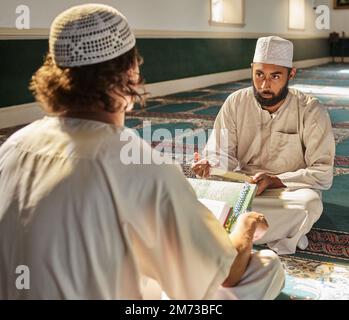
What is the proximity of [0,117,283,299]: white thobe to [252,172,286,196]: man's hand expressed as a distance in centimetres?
135

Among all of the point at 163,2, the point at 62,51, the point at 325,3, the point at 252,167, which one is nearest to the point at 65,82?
the point at 62,51

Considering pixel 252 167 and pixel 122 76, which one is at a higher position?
pixel 122 76

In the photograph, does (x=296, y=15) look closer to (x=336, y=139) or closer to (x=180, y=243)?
(x=336, y=139)

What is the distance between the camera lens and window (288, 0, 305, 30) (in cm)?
1443

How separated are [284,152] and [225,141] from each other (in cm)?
33

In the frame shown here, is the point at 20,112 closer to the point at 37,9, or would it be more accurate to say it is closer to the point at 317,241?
the point at 37,9

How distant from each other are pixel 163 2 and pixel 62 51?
7898mm

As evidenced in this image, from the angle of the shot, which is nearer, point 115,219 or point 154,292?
point 115,219

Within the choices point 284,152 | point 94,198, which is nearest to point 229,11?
point 284,152

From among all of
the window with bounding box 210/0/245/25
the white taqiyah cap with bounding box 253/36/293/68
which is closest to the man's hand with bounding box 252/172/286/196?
the white taqiyah cap with bounding box 253/36/293/68

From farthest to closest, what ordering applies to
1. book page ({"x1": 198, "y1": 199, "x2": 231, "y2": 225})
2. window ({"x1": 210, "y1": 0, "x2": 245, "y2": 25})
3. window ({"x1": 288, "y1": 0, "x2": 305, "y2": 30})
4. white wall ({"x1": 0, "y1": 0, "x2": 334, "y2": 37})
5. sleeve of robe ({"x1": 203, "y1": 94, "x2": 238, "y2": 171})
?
window ({"x1": 288, "y1": 0, "x2": 305, "y2": 30}) < window ({"x1": 210, "y1": 0, "x2": 245, "y2": 25}) < white wall ({"x1": 0, "y1": 0, "x2": 334, "y2": 37}) < sleeve of robe ({"x1": 203, "y1": 94, "x2": 238, "y2": 171}) < book page ({"x1": 198, "y1": 199, "x2": 231, "y2": 225})

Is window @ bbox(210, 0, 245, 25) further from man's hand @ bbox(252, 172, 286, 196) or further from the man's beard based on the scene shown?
man's hand @ bbox(252, 172, 286, 196)

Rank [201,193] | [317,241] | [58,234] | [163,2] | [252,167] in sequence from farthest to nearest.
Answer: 1. [163,2]
2. [252,167]
3. [317,241]
4. [201,193]
5. [58,234]

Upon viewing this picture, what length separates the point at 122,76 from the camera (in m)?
1.10
